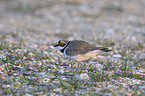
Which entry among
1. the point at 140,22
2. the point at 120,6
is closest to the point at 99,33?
the point at 140,22

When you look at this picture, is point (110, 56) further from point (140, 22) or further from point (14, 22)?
point (14, 22)

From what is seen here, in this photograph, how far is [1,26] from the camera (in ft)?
43.5

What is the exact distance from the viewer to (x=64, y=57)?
777 cm

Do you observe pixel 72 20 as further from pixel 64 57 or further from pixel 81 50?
pixel 81 50

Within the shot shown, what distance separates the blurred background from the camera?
11.5 meters

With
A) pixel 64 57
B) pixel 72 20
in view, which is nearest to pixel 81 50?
pixel 64 57

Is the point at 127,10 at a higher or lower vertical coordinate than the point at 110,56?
higher

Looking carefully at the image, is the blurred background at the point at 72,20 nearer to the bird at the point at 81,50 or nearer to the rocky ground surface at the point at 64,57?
the rocky ground surface at the point at 64,57

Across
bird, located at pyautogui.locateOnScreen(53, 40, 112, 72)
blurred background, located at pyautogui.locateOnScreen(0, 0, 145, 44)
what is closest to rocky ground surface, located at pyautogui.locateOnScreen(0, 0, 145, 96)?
blurred background, located at pyautogui.locateOnScreen(0, 0, 145, 44)

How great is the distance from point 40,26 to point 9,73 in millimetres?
7796

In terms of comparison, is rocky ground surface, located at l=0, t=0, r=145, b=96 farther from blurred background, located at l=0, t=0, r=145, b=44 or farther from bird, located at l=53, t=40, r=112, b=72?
bird, located at l=53, t=40, r=112, b=72

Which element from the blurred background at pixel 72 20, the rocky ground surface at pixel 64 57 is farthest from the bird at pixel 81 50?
the blurred background at pixel 72 20

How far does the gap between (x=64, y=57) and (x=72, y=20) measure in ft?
25.9

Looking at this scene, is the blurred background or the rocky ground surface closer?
the rocky ground surface
